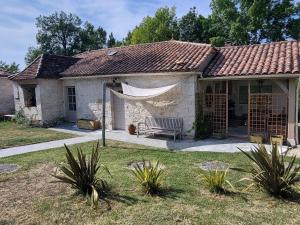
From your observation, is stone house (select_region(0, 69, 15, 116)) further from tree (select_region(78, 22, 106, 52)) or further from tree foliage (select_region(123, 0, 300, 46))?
tree (select_region(78, 22, 106, 52))

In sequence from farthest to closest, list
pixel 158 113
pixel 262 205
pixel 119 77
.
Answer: pixel 119 77, pixel 158 113, pixel 262 205

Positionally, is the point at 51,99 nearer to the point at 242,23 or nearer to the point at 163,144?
the point at 163,144

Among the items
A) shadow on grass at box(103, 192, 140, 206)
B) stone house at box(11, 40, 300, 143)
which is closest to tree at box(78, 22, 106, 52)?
stone house at box(11, 40, 300, 143)

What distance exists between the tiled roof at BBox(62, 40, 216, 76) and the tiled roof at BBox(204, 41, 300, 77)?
0.68 metres

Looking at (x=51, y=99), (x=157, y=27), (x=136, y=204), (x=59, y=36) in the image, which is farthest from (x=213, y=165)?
(x=59, y=36)

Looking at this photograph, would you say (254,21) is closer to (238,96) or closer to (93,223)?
(238,96)

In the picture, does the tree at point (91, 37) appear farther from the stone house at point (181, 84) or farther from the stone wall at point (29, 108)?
the stone wall at point (29, 108)

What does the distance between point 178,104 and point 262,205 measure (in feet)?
26.1

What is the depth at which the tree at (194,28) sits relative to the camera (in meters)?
37.2

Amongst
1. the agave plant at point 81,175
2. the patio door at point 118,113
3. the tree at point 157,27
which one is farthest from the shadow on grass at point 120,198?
the tree at point 157,27

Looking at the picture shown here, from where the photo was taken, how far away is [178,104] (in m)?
13.5

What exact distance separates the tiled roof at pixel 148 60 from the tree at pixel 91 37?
2601 cm

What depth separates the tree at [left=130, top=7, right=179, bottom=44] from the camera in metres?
40.8

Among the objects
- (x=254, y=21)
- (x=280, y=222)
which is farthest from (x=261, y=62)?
(x=254, y=21)
